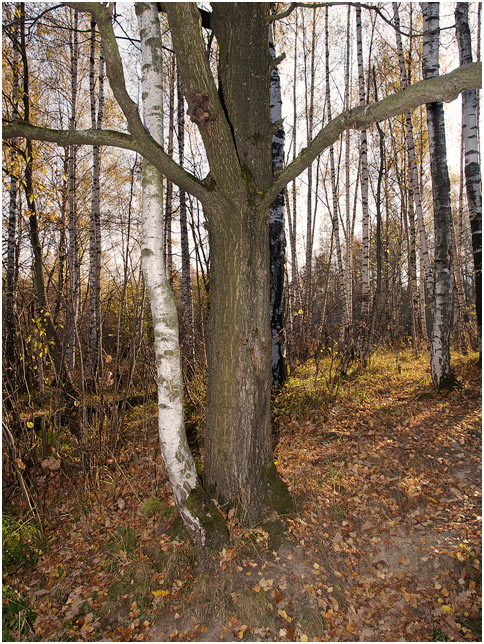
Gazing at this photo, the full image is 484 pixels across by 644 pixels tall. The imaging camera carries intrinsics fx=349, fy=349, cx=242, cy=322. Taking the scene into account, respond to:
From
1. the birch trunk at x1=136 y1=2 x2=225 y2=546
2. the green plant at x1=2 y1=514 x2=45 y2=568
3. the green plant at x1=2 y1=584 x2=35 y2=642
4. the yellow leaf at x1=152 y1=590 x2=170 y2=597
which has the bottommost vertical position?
the green plant at x1=2 y1=584 x2=35 y2=642

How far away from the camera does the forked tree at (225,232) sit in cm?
279

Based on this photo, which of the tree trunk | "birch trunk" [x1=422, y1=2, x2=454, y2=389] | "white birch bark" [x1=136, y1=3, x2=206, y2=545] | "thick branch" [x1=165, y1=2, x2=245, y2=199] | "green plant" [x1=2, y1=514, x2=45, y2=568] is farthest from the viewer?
"birch trunk" [x1=422, y1=2, x2=454, y2=389]

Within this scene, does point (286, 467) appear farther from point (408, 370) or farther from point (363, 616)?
point (408, 370)

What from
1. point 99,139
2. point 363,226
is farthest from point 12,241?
point 363,226

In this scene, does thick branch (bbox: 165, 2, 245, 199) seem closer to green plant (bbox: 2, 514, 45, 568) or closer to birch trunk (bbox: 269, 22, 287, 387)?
birch trunk (bbox: 269, 22, 287, 387)

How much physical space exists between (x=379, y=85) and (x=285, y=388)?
34.8ft

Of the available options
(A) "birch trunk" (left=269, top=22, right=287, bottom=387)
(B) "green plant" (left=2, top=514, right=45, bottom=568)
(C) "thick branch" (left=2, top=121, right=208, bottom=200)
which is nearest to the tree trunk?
(C) "thick branch" (left=2, top=121, right=208, bottom=200)

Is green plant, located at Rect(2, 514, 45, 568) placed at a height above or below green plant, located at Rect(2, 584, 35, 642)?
above

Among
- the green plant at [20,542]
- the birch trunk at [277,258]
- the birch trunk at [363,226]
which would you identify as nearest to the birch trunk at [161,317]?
the green plant at [20,542]

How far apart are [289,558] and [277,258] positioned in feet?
14.1

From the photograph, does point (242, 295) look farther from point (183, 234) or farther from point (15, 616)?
point (183, 234)

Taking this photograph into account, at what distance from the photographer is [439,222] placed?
A: 18.9ft

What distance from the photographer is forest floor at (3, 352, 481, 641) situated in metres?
2.68

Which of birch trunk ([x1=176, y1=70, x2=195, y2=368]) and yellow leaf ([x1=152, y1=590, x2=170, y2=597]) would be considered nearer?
yellow leaf ([x1=152, y1=590, x2=170, y2=597])
